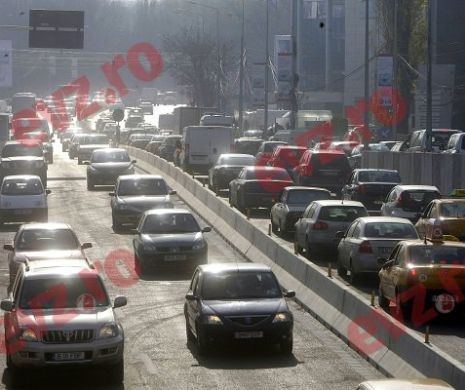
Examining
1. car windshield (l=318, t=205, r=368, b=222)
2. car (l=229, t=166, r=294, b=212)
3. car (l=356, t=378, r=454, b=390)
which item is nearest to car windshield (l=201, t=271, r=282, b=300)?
car (l=356, t=378, r=454, b=390)

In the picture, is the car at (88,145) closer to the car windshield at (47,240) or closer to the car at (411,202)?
the car at (411,202)

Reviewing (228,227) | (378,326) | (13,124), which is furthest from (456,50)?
(378,326)

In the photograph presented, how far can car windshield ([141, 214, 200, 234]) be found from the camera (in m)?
32.3

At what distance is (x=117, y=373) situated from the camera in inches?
721

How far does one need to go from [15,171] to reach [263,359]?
1347 inches

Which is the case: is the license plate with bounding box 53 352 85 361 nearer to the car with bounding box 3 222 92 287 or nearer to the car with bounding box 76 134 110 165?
the car with bounding box 3 222 92 287

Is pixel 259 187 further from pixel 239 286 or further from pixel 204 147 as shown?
pixel 239 286

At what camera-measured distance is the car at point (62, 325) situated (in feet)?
58.7

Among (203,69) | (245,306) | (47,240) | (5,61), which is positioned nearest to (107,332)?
(245,306)

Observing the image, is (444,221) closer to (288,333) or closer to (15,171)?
(288,333)

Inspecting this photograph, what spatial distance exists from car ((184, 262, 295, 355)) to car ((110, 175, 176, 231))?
18565 millimetres

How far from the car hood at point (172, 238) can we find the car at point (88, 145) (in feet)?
134

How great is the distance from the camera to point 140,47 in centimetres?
18688

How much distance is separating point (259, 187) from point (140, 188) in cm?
375
